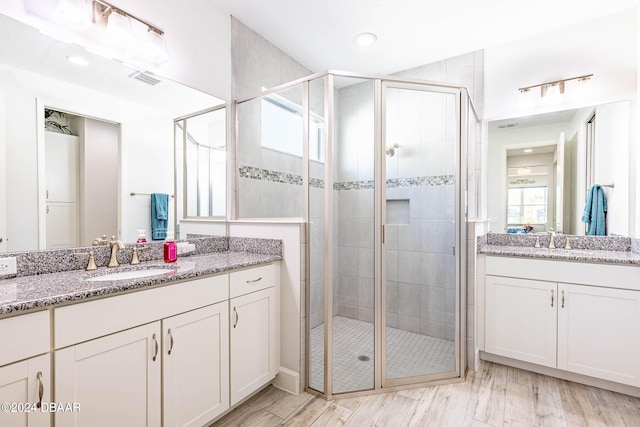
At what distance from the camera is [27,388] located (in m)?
0.93

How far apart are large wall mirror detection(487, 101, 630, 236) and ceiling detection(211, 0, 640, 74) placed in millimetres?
690

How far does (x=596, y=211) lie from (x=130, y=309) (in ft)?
10.1

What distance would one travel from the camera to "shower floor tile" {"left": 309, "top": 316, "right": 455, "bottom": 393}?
1.94m

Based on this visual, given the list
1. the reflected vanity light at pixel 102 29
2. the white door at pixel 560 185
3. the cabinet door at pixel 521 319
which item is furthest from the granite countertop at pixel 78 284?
the white door at pixel 560 185

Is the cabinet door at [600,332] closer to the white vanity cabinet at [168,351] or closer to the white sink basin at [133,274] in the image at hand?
the white vanity cabinet at [168,351]

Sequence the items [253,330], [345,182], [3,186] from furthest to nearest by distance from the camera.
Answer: [345,182] < [253,330] < [3,186]

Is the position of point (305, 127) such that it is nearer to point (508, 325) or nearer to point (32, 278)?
point (32, 278)

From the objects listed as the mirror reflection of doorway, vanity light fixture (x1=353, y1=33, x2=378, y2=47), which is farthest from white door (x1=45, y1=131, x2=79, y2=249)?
vanity light fixture (x1=353, y1=33, x2=378, y2=47)

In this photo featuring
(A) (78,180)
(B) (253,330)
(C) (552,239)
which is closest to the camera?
(A) (78,180)

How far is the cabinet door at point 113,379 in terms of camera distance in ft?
3.35

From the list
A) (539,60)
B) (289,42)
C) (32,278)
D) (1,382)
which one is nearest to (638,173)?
(539,60)

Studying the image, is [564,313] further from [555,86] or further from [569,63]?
[569,63]

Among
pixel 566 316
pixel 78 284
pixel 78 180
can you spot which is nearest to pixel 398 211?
pixel 566 316

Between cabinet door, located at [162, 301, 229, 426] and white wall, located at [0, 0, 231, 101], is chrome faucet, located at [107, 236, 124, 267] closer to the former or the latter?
cabinet door, located at [162, 301, 229, 426]
